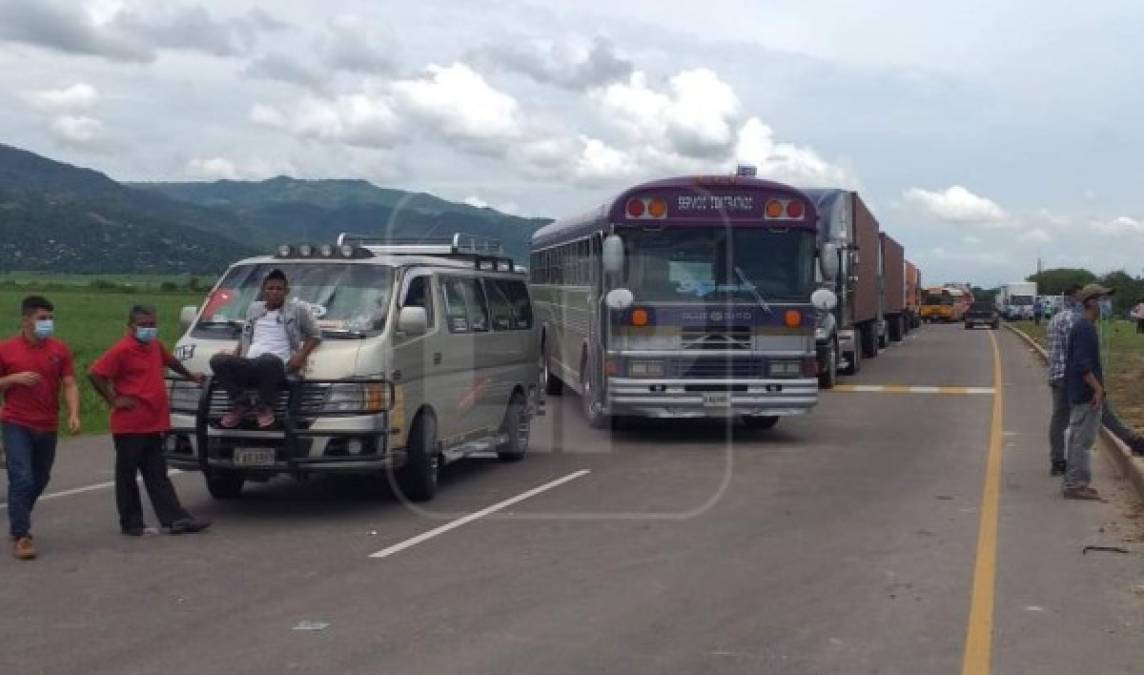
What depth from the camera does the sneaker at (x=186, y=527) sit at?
916 cm

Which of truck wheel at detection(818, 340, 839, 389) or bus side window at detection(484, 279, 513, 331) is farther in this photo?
truck wheel at detection(818, 340, 839, 389)

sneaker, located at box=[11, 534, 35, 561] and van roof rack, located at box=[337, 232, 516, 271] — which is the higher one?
van roof rack, located at box=[337, 232, 516, 271]

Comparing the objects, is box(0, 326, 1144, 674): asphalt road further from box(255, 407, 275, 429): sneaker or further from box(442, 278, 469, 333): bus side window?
box(442, 278, 469, 333): bus side window

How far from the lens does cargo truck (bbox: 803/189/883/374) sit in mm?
24125

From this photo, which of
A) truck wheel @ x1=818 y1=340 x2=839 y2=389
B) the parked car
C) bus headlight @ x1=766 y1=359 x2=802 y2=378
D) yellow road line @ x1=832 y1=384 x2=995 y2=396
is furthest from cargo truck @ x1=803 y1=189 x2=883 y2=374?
the parked car

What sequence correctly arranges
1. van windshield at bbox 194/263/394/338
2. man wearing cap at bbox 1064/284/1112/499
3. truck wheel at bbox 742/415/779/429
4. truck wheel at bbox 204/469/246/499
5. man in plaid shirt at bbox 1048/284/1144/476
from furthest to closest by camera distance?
1. truck wheel at bbox 742/415/779/429
2. man in plaid shirt at bbox 1048/284/1144/476
3. man wearing cap at bbox 1064/284/1112/499
4. truck wheel at bbox 204/469/246/499
5. van windshield at bbox 194/263/394/338

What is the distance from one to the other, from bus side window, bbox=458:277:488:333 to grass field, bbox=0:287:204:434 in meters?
7.40

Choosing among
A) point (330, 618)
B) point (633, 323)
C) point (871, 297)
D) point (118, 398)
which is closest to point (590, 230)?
point (633, 323)

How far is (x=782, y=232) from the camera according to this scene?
14.9 metres

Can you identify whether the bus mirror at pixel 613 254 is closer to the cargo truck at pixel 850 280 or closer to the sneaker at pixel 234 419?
the sneaker at pixel 234 419

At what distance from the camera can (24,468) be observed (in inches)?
336

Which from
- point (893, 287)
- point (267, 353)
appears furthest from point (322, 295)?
point (893, 287)

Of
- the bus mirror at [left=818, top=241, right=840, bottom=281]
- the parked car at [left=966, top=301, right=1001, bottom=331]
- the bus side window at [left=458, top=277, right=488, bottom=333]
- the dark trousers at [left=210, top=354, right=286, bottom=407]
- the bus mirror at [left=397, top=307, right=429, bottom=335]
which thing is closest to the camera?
the dark trousers at [left=210, top=354, right=286, bottom=407]

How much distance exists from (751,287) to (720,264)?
459mm
